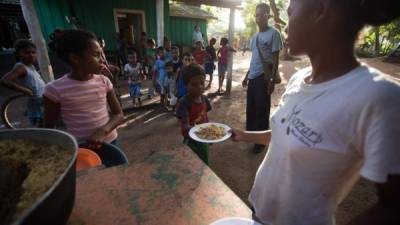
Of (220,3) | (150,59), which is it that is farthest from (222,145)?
(150,59)

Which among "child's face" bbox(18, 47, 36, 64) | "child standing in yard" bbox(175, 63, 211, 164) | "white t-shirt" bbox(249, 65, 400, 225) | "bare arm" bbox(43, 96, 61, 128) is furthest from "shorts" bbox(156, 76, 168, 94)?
"white t-shirt" bbox(249, 65, 400, 225)

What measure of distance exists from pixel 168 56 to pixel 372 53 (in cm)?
1940

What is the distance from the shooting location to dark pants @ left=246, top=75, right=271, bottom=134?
11.1 ft

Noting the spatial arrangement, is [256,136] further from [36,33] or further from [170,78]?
[36,33]

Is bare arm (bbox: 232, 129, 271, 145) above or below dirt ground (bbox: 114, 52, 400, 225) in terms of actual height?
above

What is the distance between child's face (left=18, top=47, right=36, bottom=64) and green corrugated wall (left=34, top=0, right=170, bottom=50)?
541 centimetres

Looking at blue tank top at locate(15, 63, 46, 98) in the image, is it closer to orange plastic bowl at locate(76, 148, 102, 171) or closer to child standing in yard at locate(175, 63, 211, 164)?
child standing in yard at locate(175, 63, 211, 164)

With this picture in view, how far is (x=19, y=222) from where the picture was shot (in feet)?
1.38

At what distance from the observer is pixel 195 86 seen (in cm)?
247

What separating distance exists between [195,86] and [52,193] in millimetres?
2030

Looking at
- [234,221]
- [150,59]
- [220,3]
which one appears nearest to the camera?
[234,221]

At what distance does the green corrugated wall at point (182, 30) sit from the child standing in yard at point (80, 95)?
9.38 metres

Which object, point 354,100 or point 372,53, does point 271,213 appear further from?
point 372,53

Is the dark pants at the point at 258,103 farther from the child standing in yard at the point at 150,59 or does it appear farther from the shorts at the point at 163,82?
the child standing in yard at the point at 150,59
